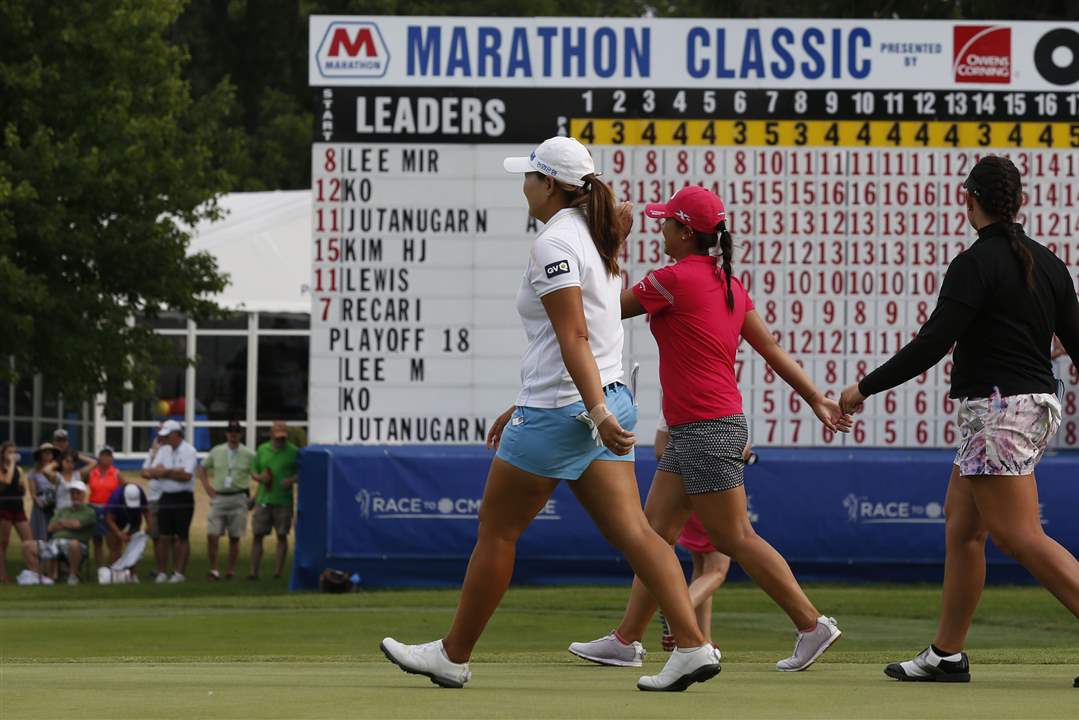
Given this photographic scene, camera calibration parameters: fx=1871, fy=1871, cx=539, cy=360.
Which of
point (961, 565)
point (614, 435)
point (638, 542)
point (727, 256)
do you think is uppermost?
point (727, 256)

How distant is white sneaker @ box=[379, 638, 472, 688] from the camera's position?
20.7 ft

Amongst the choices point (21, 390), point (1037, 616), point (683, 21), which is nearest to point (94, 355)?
point (683, 21)

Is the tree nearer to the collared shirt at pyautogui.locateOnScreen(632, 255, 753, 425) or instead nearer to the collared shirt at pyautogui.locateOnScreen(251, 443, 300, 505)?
the collared shirt at pyautogui.locateOnScreen(251, 443, 300, 505)

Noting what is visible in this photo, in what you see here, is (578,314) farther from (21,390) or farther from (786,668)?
(21,390)

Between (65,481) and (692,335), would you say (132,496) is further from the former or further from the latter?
(692,335)

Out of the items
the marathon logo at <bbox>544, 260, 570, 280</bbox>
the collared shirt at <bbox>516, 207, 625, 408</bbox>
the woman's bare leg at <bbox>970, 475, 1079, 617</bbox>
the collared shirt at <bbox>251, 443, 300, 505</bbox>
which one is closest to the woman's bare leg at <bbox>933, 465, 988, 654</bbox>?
the woman's bare leg at <bbox>970, 475, 1079, 617</bbox>

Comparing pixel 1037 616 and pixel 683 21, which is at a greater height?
pixel 683 21

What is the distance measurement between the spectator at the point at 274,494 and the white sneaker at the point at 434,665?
12.5m

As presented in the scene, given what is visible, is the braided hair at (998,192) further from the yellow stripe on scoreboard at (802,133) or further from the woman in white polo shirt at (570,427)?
the yellow stripe on scoreboard at (802,133)

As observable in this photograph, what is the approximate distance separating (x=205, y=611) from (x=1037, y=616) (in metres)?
6.31

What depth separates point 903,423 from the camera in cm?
1507

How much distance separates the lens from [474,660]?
28.9 ft

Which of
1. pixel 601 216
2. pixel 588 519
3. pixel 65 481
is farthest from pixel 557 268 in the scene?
pixel 65 481

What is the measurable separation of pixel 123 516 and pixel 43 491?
0.91 meters
